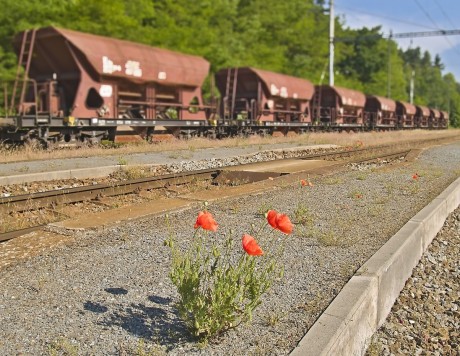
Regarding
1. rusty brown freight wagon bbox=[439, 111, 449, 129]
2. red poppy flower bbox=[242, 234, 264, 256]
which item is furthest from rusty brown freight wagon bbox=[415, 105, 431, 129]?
red poppy flower bbox=[242, 234, 264, 256]

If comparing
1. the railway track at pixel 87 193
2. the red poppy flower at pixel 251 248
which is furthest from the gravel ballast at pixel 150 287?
the railway track at pixel 87 193

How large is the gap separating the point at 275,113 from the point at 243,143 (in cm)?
762

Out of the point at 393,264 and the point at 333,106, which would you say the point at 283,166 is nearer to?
the point at 393,264

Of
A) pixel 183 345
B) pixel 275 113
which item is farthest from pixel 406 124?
pixel 183 345

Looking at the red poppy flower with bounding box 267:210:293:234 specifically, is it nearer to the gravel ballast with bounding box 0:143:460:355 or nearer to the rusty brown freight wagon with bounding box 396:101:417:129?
the gravel ballast with bounding box 0:143:460:355

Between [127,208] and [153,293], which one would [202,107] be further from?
[153,293]

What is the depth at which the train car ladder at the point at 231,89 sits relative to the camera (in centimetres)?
2316

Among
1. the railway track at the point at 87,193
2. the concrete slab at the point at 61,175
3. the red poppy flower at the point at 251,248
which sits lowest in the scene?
the railway track at the point at 87,193

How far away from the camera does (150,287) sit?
3.55 meters

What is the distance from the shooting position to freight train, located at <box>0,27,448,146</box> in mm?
13922

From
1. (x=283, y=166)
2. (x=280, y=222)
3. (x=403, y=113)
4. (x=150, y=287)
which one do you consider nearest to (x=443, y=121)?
(x=403, y=113)

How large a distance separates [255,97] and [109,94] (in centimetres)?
993

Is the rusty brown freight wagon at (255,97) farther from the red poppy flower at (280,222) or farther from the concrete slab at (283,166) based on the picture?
the red poppy flower at (280,222)

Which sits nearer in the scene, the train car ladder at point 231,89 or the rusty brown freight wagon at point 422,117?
the train car ladder at point 231,89
